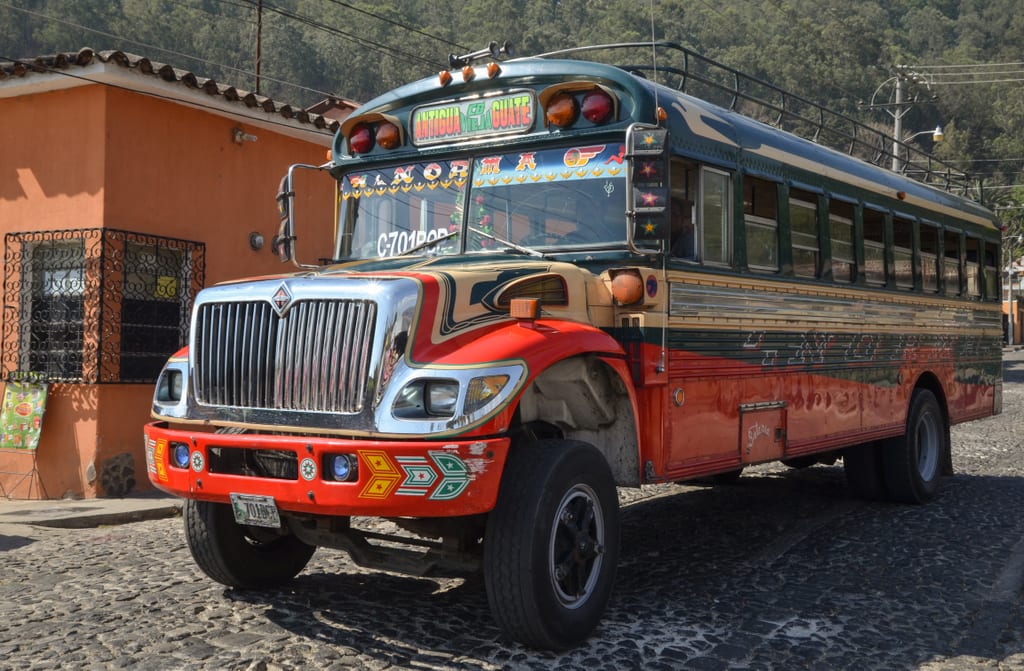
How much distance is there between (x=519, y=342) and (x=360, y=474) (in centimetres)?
88

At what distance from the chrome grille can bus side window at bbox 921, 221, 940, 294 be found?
658cm

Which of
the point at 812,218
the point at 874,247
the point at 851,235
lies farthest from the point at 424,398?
the point at 874,247

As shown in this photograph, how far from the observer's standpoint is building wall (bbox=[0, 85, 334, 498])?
10406mm

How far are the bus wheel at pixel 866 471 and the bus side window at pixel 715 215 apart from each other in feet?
12.0

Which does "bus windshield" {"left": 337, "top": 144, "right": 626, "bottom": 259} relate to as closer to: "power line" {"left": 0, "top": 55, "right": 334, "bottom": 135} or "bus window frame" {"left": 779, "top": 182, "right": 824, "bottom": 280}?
"bus window frame" {"left": 779, "top": 182, "right": 824, "bottom": 280}

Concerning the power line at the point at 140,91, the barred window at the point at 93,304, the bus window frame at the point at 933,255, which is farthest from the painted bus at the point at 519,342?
the power line at the point at 140,91

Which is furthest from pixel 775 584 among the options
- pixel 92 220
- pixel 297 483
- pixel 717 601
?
pixel 92 220

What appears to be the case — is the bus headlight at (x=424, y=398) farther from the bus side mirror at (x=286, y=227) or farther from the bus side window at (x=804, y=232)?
the bus side window at (x=804, y=232)

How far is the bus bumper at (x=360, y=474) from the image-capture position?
14.2 feet

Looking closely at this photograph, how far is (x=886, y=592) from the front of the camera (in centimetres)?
603

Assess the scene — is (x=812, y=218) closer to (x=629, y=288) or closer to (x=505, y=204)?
(x=629, y=288)

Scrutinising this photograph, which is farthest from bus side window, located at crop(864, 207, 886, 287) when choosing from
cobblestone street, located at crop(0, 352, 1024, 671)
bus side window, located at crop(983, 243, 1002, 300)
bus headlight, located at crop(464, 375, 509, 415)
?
bus headlight, located at crop(464, 375, 509, 415)

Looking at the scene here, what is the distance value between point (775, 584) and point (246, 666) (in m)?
3.15

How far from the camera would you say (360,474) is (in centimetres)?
438
